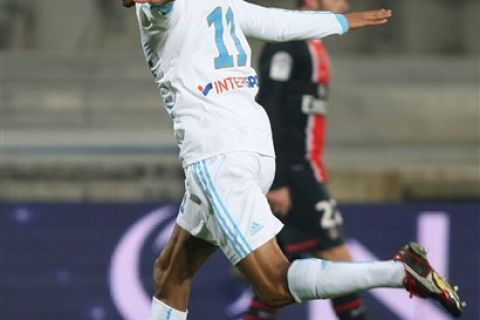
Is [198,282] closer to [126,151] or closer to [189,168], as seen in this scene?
[126,151]

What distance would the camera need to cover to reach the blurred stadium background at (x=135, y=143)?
267 inches

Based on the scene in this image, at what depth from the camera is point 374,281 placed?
4203mm

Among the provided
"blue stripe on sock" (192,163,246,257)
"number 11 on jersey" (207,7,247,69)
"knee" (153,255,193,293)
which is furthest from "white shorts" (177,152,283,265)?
"knee" (153,255,193,293)

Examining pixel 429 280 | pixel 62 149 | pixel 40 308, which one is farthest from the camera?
pixel 62 149

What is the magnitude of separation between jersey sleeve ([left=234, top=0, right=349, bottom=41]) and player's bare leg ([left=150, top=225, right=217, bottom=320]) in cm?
78

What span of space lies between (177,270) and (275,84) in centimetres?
151

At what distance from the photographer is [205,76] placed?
4.38 m

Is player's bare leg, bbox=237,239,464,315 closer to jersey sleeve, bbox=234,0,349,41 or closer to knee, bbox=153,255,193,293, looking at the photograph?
knee, bbox=153,255,193,293

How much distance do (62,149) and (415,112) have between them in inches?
110

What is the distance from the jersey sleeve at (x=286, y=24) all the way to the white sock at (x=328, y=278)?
827mm

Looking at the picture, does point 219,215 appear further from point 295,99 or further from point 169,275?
point 295,99

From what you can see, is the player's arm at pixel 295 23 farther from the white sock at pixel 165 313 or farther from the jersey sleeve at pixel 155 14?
the white sock at pixel 165 313

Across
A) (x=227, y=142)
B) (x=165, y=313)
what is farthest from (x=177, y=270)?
(x=227, y=142)

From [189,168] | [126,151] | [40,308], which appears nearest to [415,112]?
[126,151]
